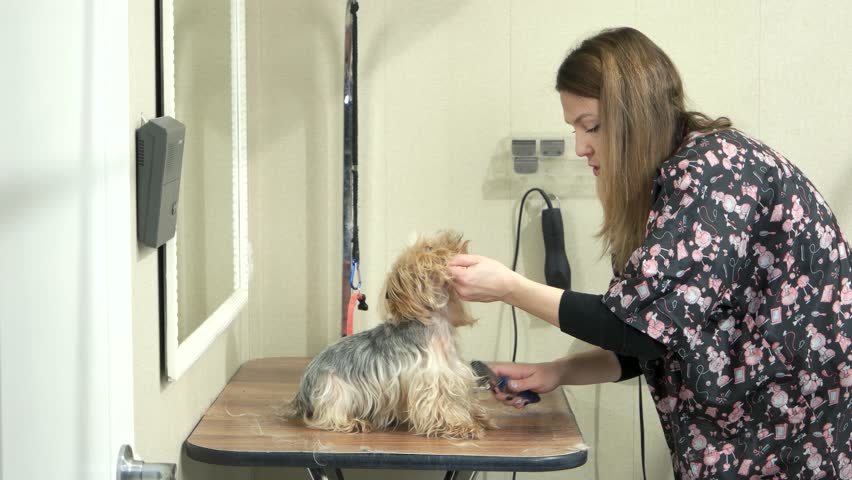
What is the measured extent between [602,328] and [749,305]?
0.26m

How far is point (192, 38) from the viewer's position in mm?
1682

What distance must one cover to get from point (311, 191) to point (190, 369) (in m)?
0.88

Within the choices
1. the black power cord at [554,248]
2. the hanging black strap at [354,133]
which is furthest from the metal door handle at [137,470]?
the black power cord at [554,248]

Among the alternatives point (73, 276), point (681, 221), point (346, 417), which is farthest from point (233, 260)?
point (73, 276)

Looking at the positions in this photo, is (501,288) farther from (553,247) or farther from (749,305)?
(553,247)

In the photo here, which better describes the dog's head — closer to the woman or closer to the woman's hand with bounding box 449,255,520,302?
the woman's hand with bounding box 449,255,520,302

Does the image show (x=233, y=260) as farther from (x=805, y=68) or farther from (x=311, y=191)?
(x=805, y=68)

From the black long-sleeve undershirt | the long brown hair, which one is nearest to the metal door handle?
the black long-sleeve undershirt

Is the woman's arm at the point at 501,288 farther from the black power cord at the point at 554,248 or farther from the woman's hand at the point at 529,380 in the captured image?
the black power cord at the point at 554,248

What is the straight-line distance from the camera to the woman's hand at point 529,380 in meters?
1.89

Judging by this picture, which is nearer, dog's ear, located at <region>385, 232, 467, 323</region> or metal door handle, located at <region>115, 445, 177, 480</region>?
metal door handle, located at <region>115, 445, 177, 480</region>

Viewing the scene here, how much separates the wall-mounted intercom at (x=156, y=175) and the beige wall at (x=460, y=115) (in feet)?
3.49

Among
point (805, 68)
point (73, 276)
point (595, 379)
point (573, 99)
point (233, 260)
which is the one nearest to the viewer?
point (73, 276)

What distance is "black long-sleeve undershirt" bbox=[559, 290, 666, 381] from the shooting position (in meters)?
1.49
